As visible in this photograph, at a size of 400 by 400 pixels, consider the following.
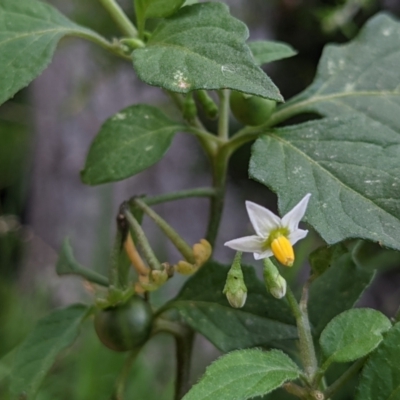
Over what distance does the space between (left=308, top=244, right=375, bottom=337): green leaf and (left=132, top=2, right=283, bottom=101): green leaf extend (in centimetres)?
20

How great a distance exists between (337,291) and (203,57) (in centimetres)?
24

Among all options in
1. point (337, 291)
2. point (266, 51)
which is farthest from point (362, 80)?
point (337, 291)

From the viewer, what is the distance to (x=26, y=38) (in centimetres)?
41

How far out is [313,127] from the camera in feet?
1.37

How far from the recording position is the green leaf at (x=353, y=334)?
1.01ft

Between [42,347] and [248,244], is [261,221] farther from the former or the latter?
[42,347]

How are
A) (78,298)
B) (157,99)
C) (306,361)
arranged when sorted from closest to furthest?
(306,361), (78,298), (157,99)

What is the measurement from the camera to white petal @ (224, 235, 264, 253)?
0.33 metres

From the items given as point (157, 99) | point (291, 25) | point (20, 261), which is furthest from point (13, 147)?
point (291, 25)

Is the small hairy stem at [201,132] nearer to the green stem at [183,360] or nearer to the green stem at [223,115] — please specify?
the green stem at [223,115]

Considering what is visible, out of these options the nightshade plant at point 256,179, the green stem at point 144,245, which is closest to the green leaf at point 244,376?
the nightshade plant at point 256,179

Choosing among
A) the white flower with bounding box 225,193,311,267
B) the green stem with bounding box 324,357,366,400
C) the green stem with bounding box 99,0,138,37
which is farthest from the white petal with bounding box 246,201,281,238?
the green stem with bounding box 99,0,138,37

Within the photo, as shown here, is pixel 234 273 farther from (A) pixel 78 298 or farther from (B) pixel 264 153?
(A) pixel 78 298

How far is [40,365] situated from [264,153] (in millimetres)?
252
